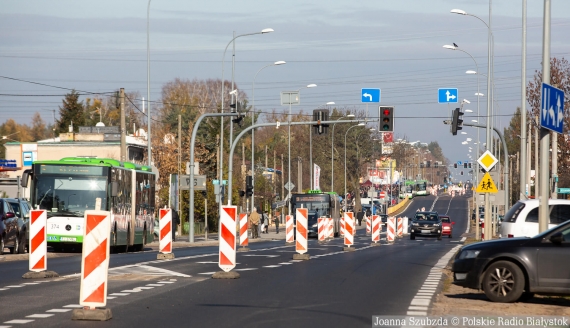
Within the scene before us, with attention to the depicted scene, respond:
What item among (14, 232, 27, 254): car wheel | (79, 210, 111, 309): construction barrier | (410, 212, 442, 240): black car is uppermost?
(79, 210, 111, 309): construction barrier

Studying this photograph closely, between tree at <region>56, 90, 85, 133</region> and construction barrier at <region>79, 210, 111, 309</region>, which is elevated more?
tree at <region>56, 90, 85, 133</region>

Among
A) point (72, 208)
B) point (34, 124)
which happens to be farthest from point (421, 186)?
point (72, 208)

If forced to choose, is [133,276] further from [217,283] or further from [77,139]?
[77,139]

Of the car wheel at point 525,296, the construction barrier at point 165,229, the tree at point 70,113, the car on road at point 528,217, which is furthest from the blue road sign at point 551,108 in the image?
the tree at point 70,113

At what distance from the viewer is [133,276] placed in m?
18.0

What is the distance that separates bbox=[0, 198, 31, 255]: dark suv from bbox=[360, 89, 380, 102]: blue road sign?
69.0ft

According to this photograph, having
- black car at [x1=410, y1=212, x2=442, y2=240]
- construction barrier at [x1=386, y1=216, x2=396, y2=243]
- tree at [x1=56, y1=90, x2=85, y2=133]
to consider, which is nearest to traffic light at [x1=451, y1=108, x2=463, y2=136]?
construction barrier at [x1=386, y1=216, x2=396, y2=243]

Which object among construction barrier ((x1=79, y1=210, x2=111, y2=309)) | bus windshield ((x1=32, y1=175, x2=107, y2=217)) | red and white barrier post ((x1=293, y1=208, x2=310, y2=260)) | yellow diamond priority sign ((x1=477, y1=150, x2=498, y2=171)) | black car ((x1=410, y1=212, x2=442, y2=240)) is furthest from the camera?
black car ((x1=410, y1=212, x2=442, y2=240))

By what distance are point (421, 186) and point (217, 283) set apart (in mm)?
155844

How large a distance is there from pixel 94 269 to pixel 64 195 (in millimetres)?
18419

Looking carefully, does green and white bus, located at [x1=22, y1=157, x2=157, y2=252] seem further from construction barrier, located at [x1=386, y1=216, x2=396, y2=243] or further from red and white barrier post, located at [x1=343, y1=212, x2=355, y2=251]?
construction barrier, located at [x1=386, y1=216, x2=396, y2=243]

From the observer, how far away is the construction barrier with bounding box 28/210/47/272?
17.6 metres

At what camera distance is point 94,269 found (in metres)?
11.7

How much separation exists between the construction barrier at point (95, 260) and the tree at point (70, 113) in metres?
106
